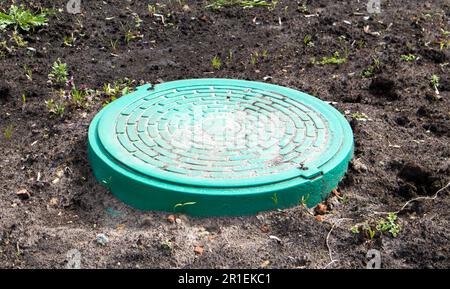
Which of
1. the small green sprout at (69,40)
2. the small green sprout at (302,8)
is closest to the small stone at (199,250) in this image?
the small green sprout at (69,40)

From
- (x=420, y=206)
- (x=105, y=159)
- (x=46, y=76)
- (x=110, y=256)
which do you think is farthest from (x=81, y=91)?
(x=420, y=206)

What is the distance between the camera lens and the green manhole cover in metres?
3.24

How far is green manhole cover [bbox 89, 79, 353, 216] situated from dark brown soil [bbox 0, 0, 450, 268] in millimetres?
110

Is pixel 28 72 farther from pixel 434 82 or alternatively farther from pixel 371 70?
pixel 434 82

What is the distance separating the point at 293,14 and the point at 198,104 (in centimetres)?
215

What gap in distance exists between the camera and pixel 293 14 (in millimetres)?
5809

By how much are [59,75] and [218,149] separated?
174cm

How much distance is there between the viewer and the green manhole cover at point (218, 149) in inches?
128

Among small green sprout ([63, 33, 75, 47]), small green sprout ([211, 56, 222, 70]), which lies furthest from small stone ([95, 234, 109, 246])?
small green sprout ([63, 33, 75, 47])

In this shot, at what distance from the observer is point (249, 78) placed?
16.0 feet

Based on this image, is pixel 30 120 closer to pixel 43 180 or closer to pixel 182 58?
pixel 43 180

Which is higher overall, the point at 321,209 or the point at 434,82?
the point at 321,209

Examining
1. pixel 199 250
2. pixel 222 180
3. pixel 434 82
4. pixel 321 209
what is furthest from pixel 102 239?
pixel 434 82

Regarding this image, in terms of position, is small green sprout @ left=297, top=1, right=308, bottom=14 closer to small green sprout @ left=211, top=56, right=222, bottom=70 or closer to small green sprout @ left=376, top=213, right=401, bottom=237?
small green sprout @ left=211, top=56, right=222, bottom=70
